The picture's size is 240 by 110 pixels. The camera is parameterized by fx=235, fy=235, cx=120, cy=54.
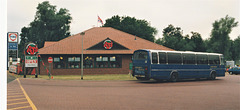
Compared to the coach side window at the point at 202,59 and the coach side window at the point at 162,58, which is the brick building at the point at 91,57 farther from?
the coach side window at the point at 162,58

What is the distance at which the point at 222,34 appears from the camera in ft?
257

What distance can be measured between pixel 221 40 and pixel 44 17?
57040 mm

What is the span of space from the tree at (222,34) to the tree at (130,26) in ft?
97.0

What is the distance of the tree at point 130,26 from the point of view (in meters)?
58.7

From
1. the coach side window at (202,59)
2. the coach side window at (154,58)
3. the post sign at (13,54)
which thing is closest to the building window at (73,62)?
the coach side window at (154,58)

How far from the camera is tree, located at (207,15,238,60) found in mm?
77750

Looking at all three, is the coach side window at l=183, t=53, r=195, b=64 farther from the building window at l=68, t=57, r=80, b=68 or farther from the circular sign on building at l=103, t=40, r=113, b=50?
the building window at l=68, t=57, r=80, b=68

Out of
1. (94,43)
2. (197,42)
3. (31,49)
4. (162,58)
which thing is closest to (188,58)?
(162,58)

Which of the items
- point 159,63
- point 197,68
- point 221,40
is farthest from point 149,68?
point 221,40

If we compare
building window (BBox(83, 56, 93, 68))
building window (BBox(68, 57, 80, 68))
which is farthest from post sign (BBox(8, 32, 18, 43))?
building window (BBox(83, 56, 93, 68))

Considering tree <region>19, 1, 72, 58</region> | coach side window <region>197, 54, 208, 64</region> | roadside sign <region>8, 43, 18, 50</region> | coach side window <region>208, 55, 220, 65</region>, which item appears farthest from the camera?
roadside sign <region>8, 43, 18, 50</region>

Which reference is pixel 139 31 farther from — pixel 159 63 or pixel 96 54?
pixel 159 63

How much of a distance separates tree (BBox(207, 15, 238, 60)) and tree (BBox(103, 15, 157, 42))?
29.6 m

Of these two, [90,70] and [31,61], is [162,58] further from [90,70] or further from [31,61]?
[90,70]
